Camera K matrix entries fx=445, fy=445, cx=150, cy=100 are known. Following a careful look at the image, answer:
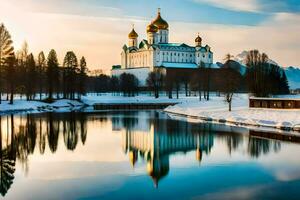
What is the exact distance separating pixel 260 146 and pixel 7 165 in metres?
14.5

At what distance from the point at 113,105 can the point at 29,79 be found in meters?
17.7

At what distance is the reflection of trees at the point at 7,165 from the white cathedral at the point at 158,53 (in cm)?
12281

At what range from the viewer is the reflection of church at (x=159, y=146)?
20.9 m

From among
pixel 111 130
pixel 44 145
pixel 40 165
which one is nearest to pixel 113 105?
pixel 111 130

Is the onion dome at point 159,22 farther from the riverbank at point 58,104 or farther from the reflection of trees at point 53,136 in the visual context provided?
the reflection of trees at point 53,136

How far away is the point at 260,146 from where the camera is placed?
87.2ft

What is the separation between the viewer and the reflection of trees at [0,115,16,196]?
16614 mm

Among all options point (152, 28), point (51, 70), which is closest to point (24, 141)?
point (51, 70)

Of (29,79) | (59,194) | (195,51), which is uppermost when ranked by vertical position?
(195,51)

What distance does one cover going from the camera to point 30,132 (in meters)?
33.4

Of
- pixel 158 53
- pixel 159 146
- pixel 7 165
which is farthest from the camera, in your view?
pixel 158 53

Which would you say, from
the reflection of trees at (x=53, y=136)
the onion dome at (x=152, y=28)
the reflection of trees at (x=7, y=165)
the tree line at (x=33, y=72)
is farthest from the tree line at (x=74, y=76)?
the onion dome at (x=152, y=28)

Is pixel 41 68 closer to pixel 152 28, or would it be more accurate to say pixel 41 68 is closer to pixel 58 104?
pixel 58 104

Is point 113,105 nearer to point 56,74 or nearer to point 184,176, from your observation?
point 56,74
